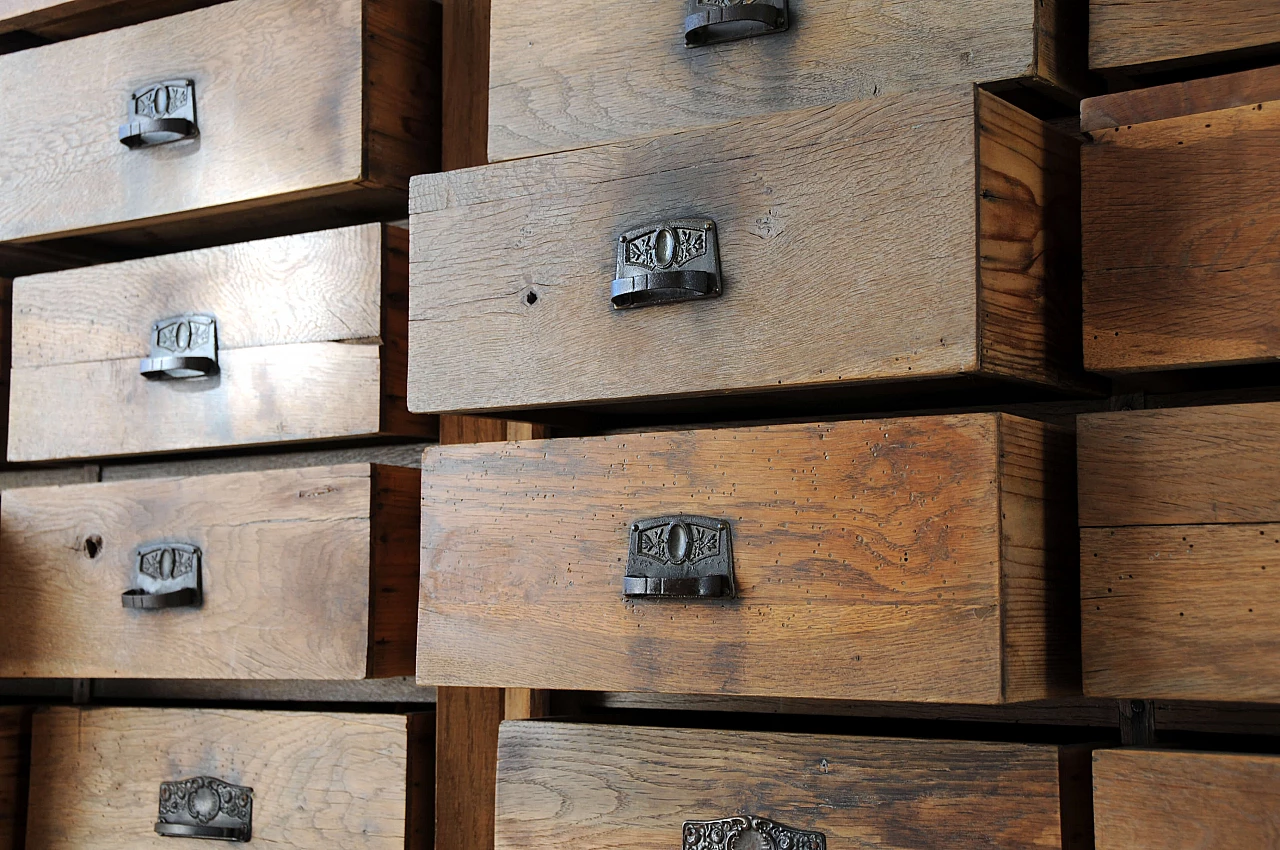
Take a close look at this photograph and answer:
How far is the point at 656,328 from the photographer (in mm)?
1064

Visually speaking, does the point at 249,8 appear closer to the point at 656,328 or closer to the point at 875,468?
the point at 656,328

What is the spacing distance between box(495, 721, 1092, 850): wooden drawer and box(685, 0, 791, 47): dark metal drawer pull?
52 centimetres

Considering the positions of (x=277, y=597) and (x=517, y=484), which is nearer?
(x=517, y=484)

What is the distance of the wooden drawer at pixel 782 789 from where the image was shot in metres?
0.96

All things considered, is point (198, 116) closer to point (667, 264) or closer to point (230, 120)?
point (230, 120)

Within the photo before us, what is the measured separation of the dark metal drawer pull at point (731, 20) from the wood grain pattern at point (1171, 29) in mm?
225

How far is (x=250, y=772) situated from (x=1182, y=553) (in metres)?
0.90

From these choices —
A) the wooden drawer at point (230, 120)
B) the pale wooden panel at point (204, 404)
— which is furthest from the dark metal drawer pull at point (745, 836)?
the wooden drawer at point (230, 120)

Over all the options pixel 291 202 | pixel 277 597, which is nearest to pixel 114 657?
pixel 277 597

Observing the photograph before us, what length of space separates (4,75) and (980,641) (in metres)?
1.27

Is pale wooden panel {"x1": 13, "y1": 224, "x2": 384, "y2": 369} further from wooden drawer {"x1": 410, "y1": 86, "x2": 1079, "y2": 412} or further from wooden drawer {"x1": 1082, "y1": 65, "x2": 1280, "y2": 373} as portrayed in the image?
wooden drawer {"x1": 1082, "y1": 65, "x2": 1280, "y2": 373}

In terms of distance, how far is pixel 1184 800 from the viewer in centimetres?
91

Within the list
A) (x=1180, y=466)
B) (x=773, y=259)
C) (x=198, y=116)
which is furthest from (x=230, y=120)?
(x=1180, y=466)

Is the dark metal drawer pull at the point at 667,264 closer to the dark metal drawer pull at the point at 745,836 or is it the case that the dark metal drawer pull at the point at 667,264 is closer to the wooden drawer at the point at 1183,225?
the wooden drawer at the point at 1183,225
